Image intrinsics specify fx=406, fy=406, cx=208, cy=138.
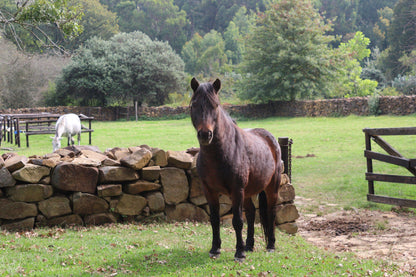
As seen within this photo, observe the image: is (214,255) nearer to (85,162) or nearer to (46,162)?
(85,162)

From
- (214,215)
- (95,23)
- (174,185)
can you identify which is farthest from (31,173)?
(95,23)

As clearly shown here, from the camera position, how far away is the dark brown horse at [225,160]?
418cm

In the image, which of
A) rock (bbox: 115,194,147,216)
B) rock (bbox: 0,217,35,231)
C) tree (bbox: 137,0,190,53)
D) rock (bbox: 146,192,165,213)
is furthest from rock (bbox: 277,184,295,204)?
tree (bbox: 137,0,190,53)

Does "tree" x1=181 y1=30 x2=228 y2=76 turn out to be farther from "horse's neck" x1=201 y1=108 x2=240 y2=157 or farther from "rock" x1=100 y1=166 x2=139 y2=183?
"horse's neck" x1=201 y1=108 x2=240 y2=157

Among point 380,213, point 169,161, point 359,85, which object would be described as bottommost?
point 380,213

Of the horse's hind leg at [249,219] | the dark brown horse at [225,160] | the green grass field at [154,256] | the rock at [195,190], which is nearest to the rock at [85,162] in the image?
the green grass field at [154,256]

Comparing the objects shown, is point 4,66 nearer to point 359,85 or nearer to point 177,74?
Result: point 177,74

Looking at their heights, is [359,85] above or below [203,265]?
above

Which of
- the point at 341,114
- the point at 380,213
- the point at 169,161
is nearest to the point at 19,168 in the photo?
the point at 169,161

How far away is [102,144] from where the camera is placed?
17891 mm

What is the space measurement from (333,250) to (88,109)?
35416 mm

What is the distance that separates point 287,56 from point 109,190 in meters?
29.9

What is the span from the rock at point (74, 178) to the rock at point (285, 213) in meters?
3.06

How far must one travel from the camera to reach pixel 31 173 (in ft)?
19.7
